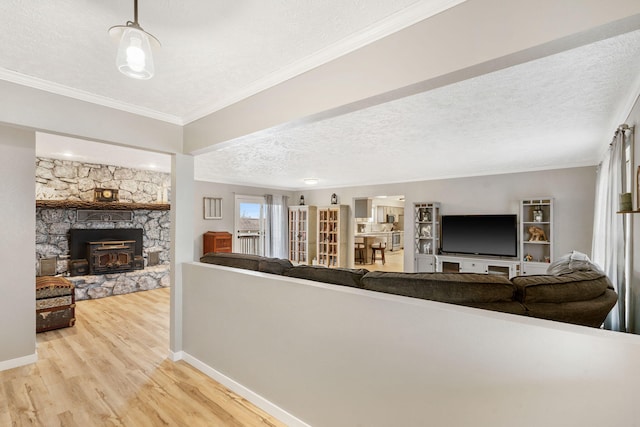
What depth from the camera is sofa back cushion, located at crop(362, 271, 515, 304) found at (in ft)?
5.26

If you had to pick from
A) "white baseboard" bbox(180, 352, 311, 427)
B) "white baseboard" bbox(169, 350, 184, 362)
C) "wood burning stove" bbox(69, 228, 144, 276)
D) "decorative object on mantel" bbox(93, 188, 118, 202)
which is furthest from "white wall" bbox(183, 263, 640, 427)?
"decorative object on mantel" bbox(93, 188, 118, 202)

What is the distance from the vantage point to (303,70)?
1921 millimetres

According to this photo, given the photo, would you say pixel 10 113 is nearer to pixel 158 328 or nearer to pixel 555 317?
pixel 158 328

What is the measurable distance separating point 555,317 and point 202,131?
2948mm

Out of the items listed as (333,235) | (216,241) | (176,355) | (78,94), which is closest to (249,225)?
(216,241)

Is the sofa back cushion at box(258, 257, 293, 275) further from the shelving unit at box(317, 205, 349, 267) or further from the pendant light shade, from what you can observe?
the shelving unit at box(317, 205, 349, 267)

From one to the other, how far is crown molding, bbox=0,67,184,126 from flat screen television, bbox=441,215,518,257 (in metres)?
5.48

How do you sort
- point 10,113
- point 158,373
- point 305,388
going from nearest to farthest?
point 305,388 → point 10,113 → point 158,373

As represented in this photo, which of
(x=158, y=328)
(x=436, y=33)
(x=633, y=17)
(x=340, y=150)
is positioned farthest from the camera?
(x=340, y=150)

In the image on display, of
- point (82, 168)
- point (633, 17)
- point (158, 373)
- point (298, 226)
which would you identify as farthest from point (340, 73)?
point (298, 226)

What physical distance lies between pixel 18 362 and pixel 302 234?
6474 millimetres

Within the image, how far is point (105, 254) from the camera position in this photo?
5.70m

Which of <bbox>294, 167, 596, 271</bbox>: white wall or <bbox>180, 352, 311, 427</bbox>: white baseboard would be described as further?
<bbox>294, 167, 596, 271</bbox>: white wall

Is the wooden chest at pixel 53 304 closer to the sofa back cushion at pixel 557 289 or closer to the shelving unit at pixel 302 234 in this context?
the sofa back cushion at pixel 557 289
